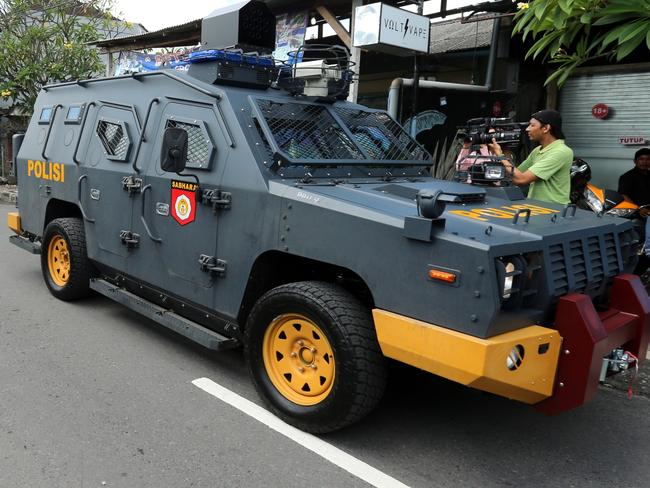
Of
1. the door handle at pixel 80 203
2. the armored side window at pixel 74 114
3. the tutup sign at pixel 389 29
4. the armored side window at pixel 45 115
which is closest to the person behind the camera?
the door handle at pixel 80 203

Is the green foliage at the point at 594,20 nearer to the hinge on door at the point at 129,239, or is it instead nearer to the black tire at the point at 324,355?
the black tire at the point at 324,355

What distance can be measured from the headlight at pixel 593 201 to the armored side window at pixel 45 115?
5712mm

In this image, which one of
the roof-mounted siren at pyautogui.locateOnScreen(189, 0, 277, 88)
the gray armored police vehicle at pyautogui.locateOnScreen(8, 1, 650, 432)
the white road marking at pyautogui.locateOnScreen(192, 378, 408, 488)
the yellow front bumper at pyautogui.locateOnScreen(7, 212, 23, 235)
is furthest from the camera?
the yellow front bumper at pyautogui.locateOnScreen(7, 212, 23, 235)

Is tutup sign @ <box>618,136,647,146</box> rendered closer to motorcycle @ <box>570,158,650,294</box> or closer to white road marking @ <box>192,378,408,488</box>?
motorcycle @ <box>570,158,650,294</box>

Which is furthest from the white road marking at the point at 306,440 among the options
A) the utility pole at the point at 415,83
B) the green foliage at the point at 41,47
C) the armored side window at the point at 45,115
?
the green foliage at the point at 41,47

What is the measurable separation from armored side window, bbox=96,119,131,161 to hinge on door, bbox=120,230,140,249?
0.60m

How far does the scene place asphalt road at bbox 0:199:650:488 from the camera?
2910mm

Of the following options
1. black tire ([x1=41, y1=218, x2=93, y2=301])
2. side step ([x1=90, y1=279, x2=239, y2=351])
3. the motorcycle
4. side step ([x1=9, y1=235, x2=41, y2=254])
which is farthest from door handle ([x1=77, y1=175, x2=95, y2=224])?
the motorcycle

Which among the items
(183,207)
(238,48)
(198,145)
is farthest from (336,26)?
(183,207)

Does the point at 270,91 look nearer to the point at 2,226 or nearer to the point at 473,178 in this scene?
the point at 473,178

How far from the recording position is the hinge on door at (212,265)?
374 centimetres

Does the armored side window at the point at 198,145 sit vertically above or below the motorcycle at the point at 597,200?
above

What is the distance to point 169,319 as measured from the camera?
13.7 ft

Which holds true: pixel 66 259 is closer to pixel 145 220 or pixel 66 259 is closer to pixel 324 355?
pixel 145 220
